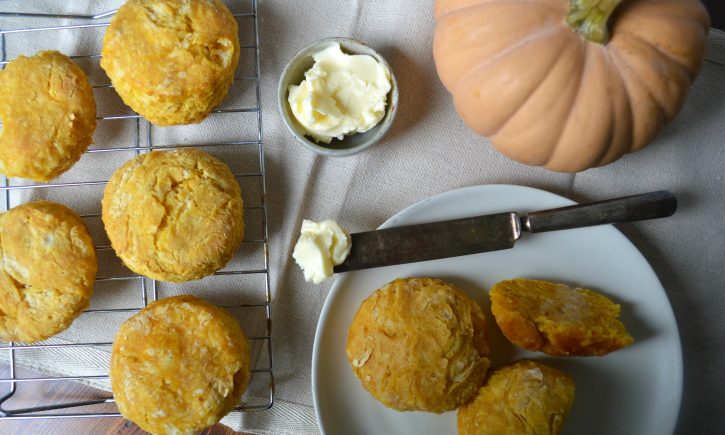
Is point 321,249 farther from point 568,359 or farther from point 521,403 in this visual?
point 568,359

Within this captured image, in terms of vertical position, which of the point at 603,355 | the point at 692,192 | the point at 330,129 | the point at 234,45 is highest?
the point at 234,45

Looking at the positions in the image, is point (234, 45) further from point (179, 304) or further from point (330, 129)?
point (179, 304)

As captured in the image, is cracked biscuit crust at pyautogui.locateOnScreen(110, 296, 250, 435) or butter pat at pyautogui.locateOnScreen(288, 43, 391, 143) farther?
butter pat at pyautogui.locateOnScreen(288, 43, 391, 143)

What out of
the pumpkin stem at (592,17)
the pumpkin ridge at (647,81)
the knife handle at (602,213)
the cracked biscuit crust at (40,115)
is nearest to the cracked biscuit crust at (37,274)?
the cracked biscuit crust at (40,115)

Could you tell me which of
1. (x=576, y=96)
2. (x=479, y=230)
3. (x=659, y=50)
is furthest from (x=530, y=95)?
(x=479, y=230)

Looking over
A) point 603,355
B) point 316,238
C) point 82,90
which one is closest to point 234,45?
point 82,90

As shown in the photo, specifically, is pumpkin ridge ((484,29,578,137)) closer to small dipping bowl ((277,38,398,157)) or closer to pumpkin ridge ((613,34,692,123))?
pumpkin ridge ((613,34,692,123))

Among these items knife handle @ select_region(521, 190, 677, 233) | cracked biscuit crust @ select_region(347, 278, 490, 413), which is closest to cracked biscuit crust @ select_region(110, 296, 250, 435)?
cracked biscuit crust @ select_region(347, 278, 490, 413)
